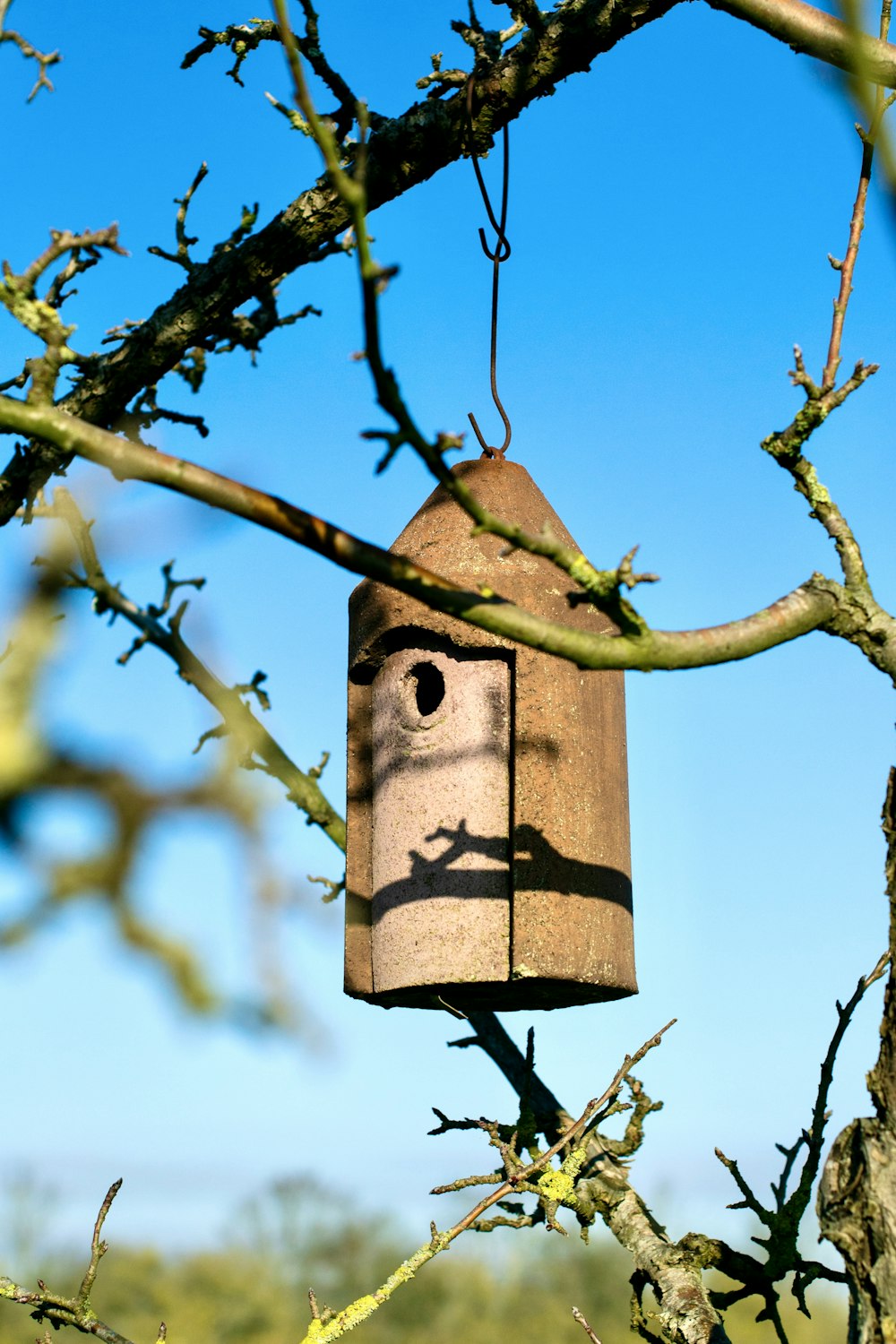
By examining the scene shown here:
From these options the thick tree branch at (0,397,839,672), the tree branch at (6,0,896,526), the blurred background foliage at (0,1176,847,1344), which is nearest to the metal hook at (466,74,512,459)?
the tree branch at (6,0,896,526)

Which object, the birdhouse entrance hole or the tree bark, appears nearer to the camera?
the tree bark

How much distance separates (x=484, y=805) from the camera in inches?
129

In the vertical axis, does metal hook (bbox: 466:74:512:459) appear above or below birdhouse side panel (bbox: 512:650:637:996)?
above

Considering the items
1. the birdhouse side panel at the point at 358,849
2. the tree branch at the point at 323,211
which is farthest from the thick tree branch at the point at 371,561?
the birdhouse side panel at the point at 358,849

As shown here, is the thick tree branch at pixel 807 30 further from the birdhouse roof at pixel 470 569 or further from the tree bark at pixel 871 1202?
the tree bark at pixel 871 1202

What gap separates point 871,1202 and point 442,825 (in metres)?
1.43

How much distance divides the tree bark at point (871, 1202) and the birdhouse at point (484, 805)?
1.04 meters

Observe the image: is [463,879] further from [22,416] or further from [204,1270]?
[204,1270]

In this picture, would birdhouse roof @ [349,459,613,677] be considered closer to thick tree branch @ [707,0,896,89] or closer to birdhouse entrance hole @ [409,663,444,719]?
birdhouse entrance hole @ [409,663,444,719]

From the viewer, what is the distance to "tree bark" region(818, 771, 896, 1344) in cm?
207

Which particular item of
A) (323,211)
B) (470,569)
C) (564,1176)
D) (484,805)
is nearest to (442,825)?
(484,805)

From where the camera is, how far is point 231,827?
285 centimetres

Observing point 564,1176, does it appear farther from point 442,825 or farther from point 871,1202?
point 871,1202

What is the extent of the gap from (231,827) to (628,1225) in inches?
60.5
